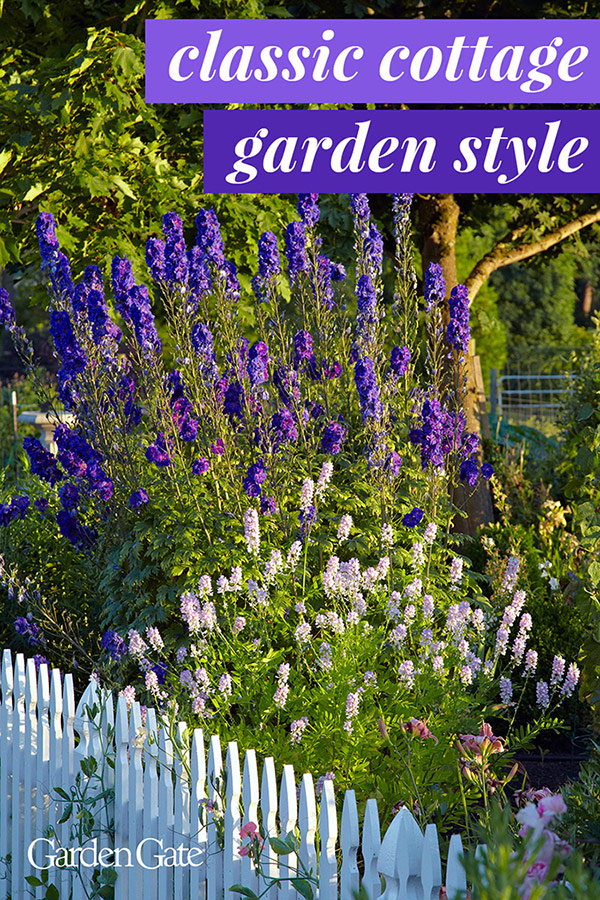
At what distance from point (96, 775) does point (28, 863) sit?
53 cm

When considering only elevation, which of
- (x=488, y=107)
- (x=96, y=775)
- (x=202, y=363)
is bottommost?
(x=96, y=775)

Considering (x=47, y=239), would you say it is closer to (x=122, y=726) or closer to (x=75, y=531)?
(x=75, y=531)

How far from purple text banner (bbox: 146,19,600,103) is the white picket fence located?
3.98 m

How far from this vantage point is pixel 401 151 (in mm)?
6371

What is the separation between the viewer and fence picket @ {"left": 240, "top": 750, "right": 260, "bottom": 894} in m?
2.42

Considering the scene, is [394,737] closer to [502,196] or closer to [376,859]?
[376,859]

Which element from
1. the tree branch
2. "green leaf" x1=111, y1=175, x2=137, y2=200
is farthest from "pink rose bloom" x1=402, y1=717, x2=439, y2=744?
the tree branch

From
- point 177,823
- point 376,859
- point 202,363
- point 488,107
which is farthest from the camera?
point 488,107

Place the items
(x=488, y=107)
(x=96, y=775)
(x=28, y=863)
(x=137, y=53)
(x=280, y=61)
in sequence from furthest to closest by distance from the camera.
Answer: (x=488, y=107) < (x=280, y=61) < (x=137, y=53) < (x=28, y=863) < (x=96, y=775)

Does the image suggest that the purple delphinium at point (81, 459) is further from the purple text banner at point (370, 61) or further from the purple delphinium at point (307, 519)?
the purple text banner at point (370, 61)

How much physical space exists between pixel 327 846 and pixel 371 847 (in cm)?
14

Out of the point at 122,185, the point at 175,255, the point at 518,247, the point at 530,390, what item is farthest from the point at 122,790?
the point at 530,390

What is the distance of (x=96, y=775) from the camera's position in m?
3.02

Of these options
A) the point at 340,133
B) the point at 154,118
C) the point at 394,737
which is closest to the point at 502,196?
the point at 340,133
